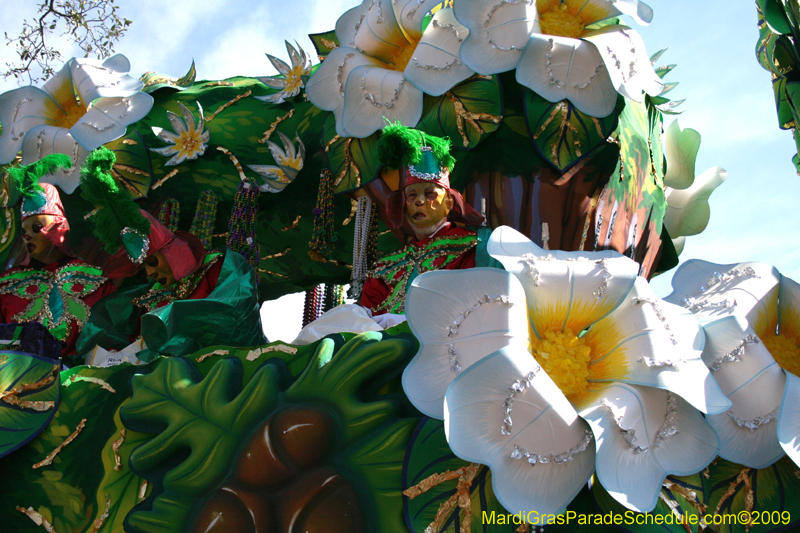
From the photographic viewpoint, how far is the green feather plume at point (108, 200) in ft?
10.4

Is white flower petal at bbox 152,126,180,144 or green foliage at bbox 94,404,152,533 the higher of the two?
white flower petal at bbox 152,126,180,144

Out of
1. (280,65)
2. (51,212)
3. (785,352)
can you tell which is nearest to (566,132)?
(785,352)

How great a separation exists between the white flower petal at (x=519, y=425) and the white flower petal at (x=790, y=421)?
→ 504 mm

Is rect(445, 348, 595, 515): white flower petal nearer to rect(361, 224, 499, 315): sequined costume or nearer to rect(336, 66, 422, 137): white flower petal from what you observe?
rect(361, 224, 499, 315): sequined costume

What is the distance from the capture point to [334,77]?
365 cm

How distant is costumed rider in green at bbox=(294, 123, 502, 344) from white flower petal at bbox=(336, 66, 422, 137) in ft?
0.60

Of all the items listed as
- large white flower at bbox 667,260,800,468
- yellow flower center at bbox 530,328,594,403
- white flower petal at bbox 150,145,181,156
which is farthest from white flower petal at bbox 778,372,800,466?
white flower petal at bbox 150,145,181,156

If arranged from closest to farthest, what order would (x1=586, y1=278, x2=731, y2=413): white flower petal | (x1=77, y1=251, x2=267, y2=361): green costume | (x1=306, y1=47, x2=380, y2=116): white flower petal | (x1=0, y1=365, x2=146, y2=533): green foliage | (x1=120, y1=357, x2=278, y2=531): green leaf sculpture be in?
1. (x1=586, y1=278, x2=731, y2=413): white flower petal
2. (x1=120, y1=357, x2=278, y2=531): green leaf sculpture
3. (x1=0, y1=365, x2=146, y2=533): green foliage
4. (x1=77, y1=251, x2=267, y2=361): green costume
5. (x1=306, y1=47, x2=380, y2=116): white flower petal

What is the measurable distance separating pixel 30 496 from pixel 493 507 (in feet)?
5.03

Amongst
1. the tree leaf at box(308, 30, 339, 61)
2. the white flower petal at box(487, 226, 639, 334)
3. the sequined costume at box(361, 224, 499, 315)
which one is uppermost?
the tree leaf at box(308, 30, 339, 61)

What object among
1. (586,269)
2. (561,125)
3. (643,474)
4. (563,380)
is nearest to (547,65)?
(561,125)

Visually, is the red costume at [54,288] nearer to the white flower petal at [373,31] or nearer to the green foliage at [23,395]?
the green foliage at [23,395]

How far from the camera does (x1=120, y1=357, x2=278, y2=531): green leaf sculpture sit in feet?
6.87

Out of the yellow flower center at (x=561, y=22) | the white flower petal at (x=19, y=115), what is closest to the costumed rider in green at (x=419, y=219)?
the yellow flower center at (x=561, y=22)
